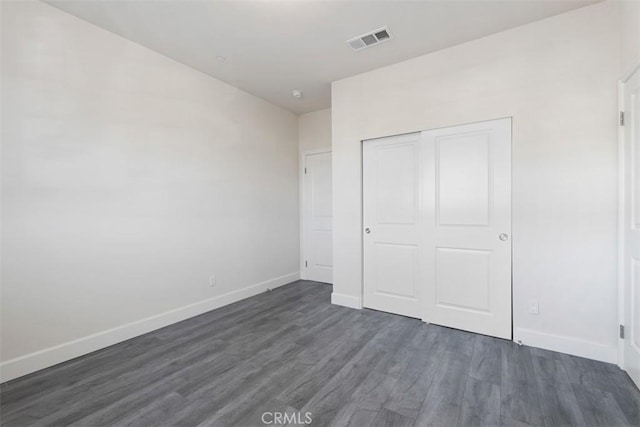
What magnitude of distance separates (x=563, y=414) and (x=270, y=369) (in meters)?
1.90

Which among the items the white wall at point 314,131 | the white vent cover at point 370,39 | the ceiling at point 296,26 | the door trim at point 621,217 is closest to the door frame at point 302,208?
the white wall at point 314,131

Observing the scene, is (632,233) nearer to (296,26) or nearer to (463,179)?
(463,179)

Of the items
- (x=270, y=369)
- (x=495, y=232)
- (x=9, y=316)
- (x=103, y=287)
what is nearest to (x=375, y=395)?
(x=270, y=369)

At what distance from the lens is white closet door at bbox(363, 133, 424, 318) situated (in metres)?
3.15

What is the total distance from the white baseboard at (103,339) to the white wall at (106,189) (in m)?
0.01

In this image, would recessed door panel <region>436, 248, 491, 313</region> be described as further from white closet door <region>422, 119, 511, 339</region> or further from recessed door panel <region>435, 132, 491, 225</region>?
recessed door panel <region>435, 132, 491, 225</region>

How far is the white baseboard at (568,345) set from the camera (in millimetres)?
2205

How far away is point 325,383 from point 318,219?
9.66 feet

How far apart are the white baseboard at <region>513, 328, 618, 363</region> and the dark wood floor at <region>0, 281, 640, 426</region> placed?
0.08 m

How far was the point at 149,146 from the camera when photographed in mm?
2857

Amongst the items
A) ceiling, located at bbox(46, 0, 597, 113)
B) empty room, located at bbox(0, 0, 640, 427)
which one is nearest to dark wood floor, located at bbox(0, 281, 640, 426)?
empty room, located at bbox(0, 0, 640, 427)

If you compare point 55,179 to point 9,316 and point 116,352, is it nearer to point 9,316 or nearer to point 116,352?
point 9,316

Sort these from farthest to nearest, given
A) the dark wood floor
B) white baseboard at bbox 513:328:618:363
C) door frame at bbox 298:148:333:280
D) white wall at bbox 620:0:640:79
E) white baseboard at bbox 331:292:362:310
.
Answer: door frame at bbox 298:148:333:280, white baseboard at bbox 331:292:362:310, white baseboard at bbox 513:328:618:363, white wall at bbox 620:0:640:79, the dark wood floor

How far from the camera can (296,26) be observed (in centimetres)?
252
